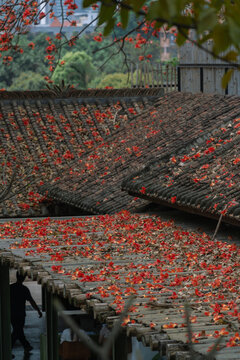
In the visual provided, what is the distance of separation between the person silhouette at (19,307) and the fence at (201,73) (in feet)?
24.2

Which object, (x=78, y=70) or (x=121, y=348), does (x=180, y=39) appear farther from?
(x=78, y=70)

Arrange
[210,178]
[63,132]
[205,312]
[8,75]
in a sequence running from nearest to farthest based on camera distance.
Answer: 1. [205,312]
2. [210,178]
3. [63,132]
4. [8,75]

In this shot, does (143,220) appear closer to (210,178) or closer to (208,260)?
(210,178)

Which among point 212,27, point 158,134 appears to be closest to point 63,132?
point 158,134

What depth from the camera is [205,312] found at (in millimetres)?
5508

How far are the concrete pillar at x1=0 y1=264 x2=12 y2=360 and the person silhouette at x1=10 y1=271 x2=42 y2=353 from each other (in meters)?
2.53

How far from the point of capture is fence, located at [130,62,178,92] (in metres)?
19.9

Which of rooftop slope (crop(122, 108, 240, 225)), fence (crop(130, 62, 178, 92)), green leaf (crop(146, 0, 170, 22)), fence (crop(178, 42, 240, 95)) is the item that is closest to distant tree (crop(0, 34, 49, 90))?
fence (crop(130, 62, 178, 92))

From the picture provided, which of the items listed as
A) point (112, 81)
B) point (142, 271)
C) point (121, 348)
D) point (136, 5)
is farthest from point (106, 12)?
point (112, 81)

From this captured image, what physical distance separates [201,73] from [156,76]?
246cm

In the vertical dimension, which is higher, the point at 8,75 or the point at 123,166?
the point at 8,75

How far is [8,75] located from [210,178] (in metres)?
49.8

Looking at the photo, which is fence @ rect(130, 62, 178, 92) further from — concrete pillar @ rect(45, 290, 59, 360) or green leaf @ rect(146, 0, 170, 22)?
green leaf @ rect(146, 0, 170, 22)

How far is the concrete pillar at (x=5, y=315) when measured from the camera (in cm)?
899
